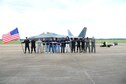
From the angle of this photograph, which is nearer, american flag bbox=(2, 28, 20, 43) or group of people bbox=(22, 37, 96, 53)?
american flag bbox=(2, 28, 20, 43)

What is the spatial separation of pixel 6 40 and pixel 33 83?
26.5 meters

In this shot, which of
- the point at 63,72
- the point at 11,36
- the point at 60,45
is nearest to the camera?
the point at 63,72

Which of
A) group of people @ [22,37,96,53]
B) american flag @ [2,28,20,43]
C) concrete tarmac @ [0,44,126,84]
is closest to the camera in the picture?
concrete tarmac @ [0,44,126,84]

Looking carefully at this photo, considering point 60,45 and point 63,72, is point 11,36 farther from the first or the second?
point 63,72

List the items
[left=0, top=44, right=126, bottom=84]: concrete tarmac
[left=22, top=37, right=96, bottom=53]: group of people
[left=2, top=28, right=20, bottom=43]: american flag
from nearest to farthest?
[left=0, top=44, right=126, bottom=84]: concrete tarmac, [left=2, top=28, right=20, bottom=43]: american flag, [left=22, top=37, right=96, bottom=53]: group of people

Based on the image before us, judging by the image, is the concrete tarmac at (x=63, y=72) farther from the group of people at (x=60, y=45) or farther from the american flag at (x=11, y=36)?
the american flag at (x=11, y=36)

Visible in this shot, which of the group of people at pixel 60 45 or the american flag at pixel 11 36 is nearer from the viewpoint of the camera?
the american flag at pixel 11 36

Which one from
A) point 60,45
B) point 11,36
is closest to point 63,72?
point 11,36

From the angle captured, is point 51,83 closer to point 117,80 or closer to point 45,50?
point 117,80

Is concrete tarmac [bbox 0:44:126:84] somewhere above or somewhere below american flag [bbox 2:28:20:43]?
below

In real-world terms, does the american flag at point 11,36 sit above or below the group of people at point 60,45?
above

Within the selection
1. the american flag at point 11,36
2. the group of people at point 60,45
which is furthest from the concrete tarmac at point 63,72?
the american flag at point 11,36

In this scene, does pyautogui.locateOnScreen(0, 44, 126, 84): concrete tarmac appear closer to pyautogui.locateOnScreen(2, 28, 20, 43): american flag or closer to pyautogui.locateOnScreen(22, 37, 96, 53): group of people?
pyautogui.locateOnScreen(22, 37, 96, 53): group of people

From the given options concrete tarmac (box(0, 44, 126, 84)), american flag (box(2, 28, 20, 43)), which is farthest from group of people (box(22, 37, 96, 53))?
concrete tarmac (box(0, 44, 126, 84))
